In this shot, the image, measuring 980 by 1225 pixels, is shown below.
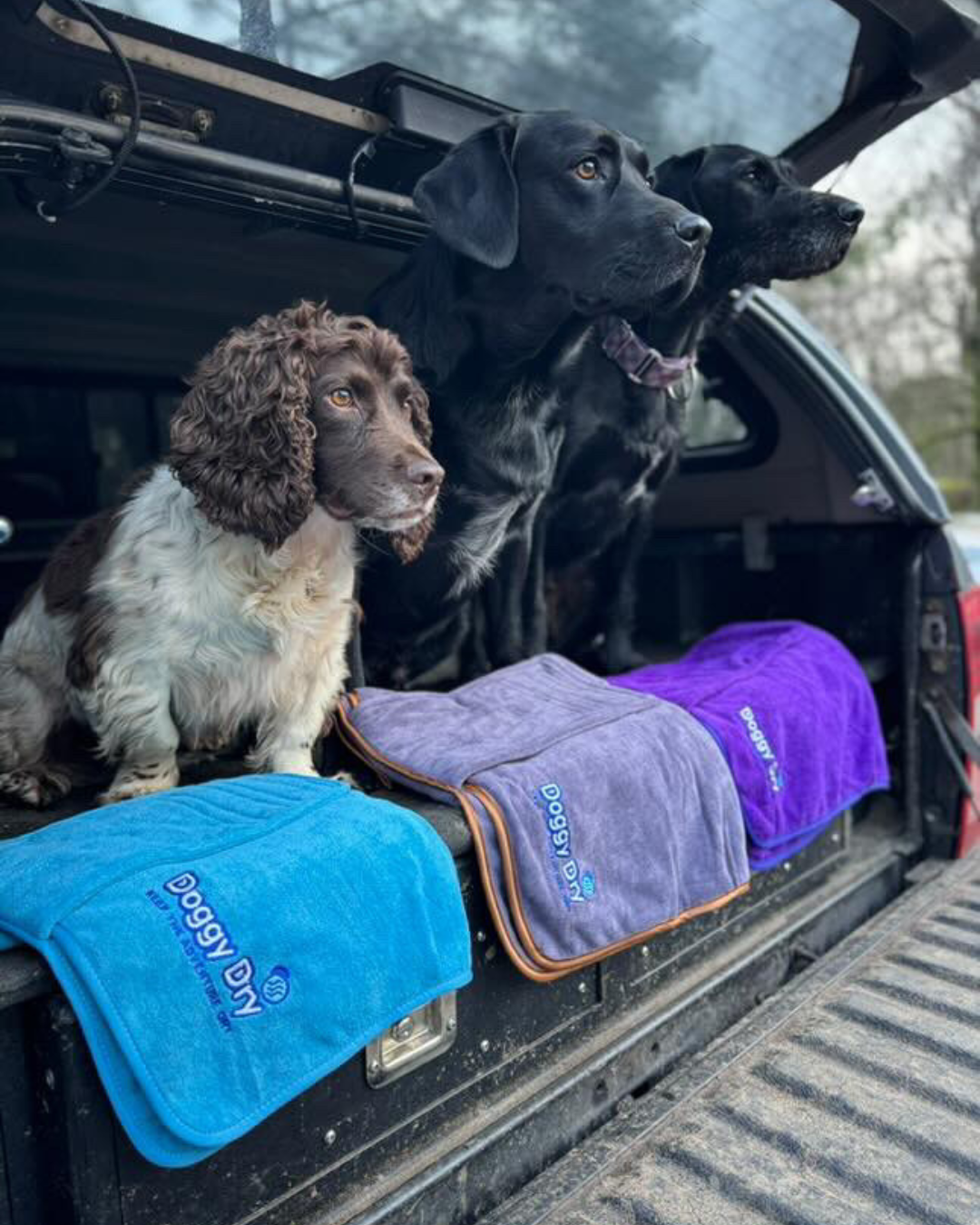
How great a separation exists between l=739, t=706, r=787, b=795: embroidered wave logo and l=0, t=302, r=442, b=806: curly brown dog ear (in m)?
0.96

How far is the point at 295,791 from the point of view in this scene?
181cm

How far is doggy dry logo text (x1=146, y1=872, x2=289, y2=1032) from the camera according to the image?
1357 millimetres

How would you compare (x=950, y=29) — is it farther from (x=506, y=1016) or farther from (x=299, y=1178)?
(x=299, y=1178)

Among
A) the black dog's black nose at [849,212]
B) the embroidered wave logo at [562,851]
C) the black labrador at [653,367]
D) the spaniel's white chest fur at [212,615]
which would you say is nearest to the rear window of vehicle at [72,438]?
the black labrador at [653,367]

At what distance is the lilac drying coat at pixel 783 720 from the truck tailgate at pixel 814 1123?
0.41 m

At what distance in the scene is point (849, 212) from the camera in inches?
114

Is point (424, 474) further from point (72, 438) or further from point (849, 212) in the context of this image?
point (72, 438)

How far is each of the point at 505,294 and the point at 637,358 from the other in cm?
62

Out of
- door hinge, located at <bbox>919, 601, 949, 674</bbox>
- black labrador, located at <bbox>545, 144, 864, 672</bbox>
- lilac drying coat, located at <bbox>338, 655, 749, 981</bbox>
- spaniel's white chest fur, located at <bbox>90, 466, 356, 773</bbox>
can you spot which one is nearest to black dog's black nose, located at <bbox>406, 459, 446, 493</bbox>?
spaniel's white chest fur, located at <bbox>90, 466, 356, 773</bbox>

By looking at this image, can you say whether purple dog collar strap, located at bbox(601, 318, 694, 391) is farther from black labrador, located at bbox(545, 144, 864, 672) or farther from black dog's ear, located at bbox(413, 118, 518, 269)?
black dog's ear, located at bbox(413, 118, 518, 269)

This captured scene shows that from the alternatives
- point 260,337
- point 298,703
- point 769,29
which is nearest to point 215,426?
point 260,337

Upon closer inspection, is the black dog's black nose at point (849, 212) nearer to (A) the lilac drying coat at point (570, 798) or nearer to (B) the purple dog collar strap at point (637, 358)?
(B) the purple dog collar strap at point (637, 358)

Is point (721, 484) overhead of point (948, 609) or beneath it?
overhead

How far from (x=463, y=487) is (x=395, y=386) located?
0.60 m
